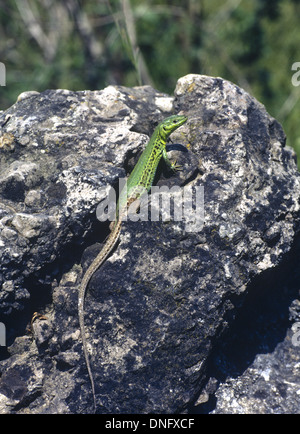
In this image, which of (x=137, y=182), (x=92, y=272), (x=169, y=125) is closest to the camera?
(x=92, y=272)

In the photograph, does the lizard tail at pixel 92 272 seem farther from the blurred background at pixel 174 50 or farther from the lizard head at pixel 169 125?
the blurred background at pixel 174 50

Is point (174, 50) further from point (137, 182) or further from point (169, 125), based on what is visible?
point (137, 182)

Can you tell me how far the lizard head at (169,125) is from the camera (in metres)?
3.43

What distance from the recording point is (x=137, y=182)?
10.7ft

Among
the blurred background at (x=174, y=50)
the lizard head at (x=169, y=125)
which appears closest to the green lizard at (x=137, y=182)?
the lizard head at (x=169, y=125)

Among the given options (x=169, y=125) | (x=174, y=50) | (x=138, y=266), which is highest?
(x=174, y=50)

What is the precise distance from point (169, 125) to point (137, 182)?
58 cm

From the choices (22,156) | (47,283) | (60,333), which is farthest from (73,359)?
(22,156)


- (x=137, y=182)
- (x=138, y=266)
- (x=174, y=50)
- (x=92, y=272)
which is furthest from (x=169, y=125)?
(x=174, y=50)

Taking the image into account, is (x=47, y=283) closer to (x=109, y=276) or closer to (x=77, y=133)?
(x=109, y=276)

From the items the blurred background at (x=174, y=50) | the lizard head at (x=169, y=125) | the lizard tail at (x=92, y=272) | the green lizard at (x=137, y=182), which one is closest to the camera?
the lizard tail at (x=92, y=272)

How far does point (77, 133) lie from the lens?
A: 3.40 m

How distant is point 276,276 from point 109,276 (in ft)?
4.56

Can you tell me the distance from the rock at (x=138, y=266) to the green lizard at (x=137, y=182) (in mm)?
60
